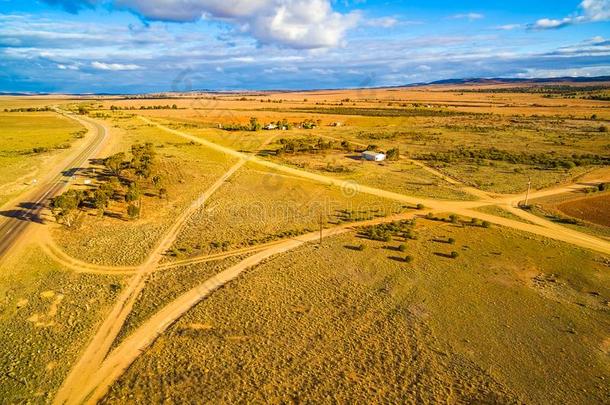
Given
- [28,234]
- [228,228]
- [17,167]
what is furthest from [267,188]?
[17,167]

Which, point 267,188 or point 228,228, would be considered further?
point 267,188

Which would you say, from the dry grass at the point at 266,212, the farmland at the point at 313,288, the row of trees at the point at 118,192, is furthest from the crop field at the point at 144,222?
the dry grass at the point at 266,212

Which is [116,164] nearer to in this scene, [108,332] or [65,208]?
[65,208]

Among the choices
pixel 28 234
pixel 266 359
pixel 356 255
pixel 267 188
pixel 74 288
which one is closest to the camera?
pixel 266 359

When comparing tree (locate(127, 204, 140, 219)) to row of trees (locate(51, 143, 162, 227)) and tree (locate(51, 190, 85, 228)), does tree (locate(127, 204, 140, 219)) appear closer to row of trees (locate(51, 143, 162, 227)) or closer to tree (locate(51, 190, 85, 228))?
row of trees (locate(51, 143, 162, 227))

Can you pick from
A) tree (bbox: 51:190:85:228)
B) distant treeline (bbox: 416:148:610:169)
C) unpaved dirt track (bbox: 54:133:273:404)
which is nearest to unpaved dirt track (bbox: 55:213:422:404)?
unpaved dirt track (bbox: 54:133:273:404)

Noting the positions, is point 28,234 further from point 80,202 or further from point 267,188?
point 267,188

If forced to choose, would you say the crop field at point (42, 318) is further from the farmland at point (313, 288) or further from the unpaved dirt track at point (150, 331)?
the unpaved dirt track at point (150, 331)
